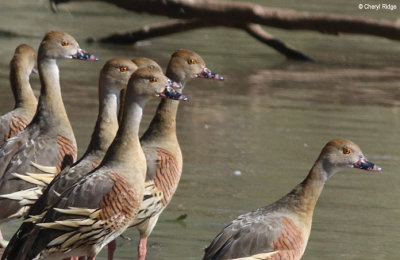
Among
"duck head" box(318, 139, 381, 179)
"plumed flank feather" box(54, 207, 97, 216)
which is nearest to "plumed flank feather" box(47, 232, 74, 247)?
"plumed flank feather" box(54, 207, 97, 216)

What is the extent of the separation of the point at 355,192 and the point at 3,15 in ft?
56.4

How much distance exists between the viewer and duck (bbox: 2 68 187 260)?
7387 millimetres

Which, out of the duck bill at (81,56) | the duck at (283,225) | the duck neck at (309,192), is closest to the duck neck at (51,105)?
the duck bill at (81,56)

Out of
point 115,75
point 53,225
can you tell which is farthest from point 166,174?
point 53,225

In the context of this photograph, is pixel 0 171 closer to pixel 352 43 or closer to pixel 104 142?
pixel 104 142

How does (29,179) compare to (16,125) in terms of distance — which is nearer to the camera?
(29,179)

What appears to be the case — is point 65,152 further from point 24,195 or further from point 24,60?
point 24,60

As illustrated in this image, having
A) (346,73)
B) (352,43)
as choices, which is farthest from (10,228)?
(352,43)

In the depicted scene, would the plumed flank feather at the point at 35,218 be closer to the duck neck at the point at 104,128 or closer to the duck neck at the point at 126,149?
the duck neck at the point at 126,149

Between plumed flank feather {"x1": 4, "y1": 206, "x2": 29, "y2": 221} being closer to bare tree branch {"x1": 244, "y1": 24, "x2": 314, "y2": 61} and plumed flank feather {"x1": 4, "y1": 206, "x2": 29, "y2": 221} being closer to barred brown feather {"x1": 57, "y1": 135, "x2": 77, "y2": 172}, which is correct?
barred brown feather {"x1": 57, "y1": 135, "x2": 77, "y2": 172}

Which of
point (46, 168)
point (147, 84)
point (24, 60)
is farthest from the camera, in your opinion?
point (24, 60)

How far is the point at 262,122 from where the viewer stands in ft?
52.7

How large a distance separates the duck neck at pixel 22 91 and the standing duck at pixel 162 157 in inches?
64.5

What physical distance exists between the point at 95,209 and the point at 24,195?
127cm
